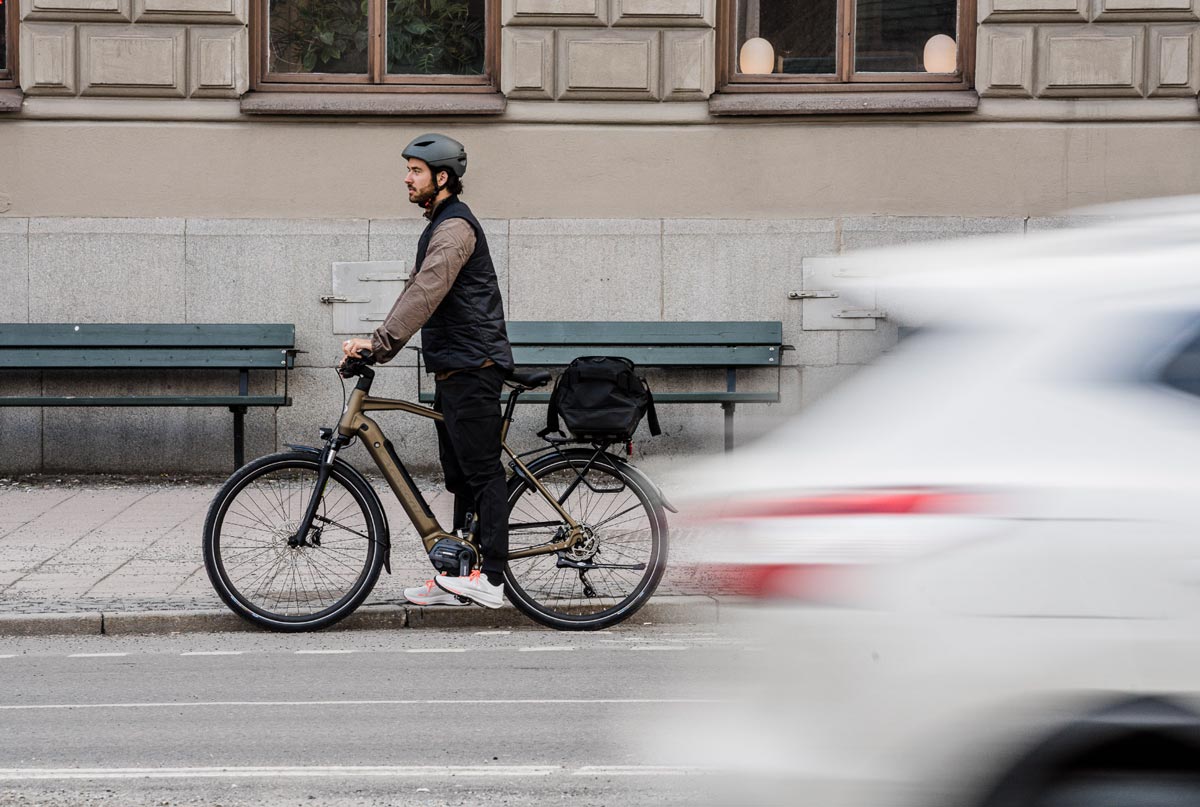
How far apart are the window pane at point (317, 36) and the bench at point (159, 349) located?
205cm

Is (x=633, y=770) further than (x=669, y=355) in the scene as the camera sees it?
No

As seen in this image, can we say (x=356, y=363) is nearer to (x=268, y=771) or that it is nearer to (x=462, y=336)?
(x=462, y=336)

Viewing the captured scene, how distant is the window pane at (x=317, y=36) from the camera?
12195 millimetres

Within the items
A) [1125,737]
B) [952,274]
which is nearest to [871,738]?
[1125,737]

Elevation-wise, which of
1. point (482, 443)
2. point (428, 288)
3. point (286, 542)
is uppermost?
point (428, 288)

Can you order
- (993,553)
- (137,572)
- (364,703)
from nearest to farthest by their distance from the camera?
(993,553), (364,703), (137,572)

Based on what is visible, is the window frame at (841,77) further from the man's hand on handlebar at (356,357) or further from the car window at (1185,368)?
the car window at (1185,368)

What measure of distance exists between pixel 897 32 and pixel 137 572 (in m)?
7.05

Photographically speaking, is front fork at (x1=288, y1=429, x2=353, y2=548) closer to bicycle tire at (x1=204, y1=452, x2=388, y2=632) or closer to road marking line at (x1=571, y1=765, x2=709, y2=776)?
bicycle tire at (x1=204, y1=452, x2=388, y2=632)

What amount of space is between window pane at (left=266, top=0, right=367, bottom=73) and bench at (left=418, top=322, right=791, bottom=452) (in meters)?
2.43

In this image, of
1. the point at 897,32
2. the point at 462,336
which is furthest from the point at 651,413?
the point at 897,32

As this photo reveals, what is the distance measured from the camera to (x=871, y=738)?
3041mm

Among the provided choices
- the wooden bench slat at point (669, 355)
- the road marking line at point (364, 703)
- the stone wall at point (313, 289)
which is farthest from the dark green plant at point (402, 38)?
the road marking line at point (364, 703)

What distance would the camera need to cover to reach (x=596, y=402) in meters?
7.13
